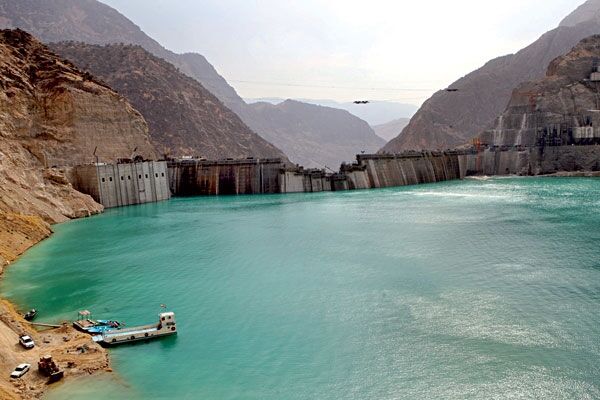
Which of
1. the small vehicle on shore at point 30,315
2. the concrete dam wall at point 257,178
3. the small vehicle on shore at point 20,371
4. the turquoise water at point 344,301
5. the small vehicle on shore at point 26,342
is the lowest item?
the turquoise water at point 344,301

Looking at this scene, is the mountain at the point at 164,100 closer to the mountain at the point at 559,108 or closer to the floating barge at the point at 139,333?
the mountain at the point at 559,108

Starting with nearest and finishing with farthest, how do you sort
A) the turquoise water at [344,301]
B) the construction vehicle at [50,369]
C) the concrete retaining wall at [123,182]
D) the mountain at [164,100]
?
the construction vehicle at [50,369] → the turquoise water at [344,301] → the concrete retaining wall at [123,182] → the mountain at [164,100]

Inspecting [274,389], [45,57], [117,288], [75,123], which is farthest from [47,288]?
[45,57]

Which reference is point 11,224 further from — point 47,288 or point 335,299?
point 335,299

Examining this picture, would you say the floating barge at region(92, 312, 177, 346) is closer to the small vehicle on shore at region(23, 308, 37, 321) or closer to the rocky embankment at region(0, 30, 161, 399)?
the small vehicle on shore at region(23, 308, 37, 321)

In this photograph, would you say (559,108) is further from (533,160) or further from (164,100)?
(164,100)

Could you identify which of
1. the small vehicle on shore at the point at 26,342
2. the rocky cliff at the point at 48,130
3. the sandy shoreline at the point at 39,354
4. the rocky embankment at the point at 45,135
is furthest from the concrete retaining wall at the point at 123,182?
the small vehicle on shore at the point at 26,342

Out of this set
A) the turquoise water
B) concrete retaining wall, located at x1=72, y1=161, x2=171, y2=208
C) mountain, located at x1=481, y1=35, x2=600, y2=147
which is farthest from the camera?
mountain, located at x1=481, y1=35, x2=600, y2=147

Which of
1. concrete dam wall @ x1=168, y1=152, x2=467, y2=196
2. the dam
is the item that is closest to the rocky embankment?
the dam
